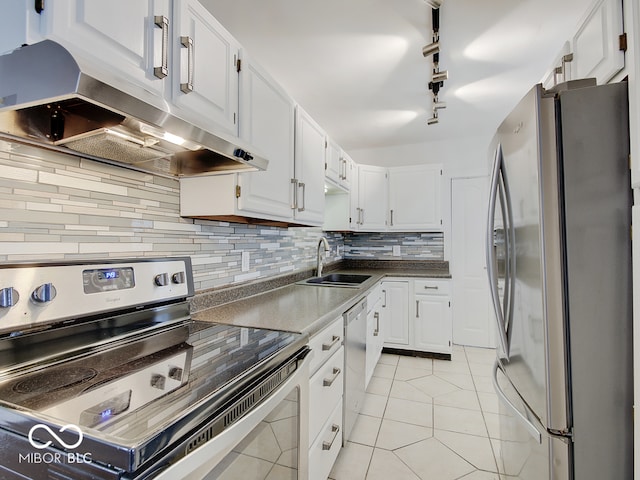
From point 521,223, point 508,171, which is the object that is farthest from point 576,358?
point 508,171

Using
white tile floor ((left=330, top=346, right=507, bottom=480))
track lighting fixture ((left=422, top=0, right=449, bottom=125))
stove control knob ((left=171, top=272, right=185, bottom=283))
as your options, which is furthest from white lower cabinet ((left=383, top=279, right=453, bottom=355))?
stove control knob ((left=171, top=272, right=185, bottom=283))

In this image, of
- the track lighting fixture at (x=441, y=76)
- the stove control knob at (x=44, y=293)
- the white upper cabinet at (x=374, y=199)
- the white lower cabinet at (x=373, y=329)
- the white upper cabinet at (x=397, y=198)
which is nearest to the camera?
the stove control knob at (x=44, y=293)

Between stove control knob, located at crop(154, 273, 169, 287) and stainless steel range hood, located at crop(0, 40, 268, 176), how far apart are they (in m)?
0.43

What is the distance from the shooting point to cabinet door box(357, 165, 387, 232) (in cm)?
364

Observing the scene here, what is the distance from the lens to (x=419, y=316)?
333 centimetres

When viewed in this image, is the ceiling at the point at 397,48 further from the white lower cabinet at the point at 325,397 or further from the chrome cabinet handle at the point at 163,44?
the white lower cabinet at the point at 325,397

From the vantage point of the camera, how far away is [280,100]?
1.69 m

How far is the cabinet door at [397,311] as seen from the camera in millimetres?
3365

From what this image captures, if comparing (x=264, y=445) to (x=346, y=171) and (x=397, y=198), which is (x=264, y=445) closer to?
(x=346, y=171)

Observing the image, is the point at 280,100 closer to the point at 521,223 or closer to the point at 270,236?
the point at 270,236

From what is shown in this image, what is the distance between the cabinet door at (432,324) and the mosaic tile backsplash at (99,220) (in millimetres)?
2098

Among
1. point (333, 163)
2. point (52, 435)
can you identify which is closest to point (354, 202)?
point (333, 163)

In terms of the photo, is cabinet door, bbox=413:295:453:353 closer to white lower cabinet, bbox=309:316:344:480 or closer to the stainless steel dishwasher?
the stainless steel dishwasher

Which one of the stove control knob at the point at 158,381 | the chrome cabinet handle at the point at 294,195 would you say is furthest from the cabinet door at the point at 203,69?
the stove control knob at the point at 158,381
